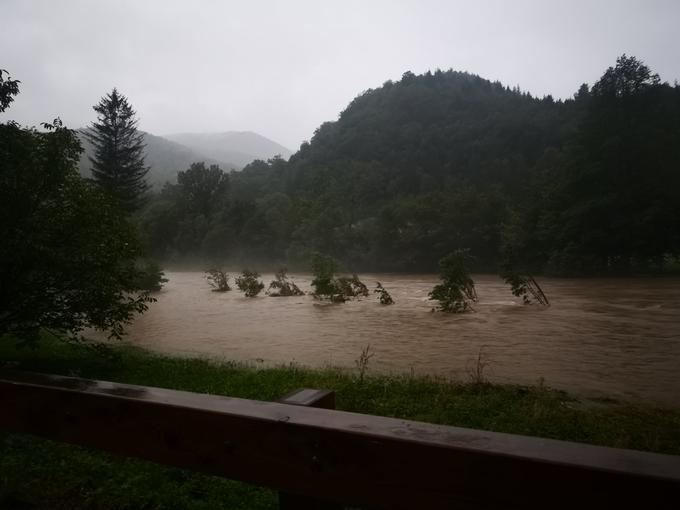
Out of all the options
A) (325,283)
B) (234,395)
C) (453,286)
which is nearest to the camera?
(234,395)

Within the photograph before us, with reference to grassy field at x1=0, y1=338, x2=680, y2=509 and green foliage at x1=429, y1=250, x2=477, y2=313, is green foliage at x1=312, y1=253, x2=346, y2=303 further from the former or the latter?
grassy field at x1=0, y1=338, x2=680, y2=509

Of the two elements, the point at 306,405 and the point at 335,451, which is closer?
the point at 335,451

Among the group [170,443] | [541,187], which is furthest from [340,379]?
[541,187]

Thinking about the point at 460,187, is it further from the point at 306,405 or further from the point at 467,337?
the point at 306,405

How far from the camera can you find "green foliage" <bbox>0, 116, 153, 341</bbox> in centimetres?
758

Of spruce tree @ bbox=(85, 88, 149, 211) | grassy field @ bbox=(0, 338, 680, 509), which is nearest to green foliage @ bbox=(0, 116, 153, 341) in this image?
grassy field @ bbox=(0, 338, 680, 509)

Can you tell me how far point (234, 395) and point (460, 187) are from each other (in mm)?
51877

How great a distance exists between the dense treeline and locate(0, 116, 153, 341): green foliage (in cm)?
2172

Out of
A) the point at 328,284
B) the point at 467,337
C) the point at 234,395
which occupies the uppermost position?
the point at 328,284

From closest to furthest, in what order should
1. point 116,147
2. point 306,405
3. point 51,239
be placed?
1. point 306,405
2. point 51,239
3. point 116,147

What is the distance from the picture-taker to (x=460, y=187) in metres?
55.8

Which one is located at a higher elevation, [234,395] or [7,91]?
[7,91]

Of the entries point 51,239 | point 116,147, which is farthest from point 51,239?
point 116,147

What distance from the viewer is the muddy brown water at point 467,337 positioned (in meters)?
9.79
